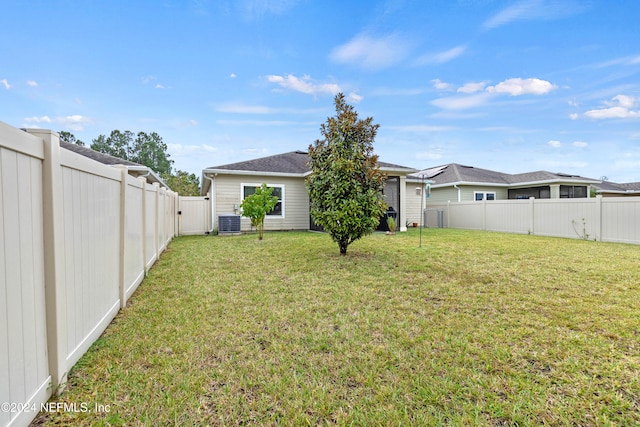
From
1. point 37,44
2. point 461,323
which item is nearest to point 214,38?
point 37,44

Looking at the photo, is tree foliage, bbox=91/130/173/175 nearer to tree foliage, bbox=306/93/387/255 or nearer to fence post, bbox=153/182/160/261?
fence post, bbox=153/182/160/261

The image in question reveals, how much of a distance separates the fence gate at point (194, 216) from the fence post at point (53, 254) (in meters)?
11.7

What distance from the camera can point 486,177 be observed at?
64.8 ft

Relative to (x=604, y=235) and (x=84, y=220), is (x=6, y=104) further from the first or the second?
(x=604, y=235)

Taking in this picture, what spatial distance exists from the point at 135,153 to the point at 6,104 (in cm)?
3150

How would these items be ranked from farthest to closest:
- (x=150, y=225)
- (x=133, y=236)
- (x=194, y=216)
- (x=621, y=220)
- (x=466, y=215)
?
(x=466, y=215) → (x=194, y=216) → (x=621, y=220) → (x=150, y=225) → (x=133, y=236)

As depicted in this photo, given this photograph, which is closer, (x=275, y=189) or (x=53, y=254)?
(x=53, y=254)

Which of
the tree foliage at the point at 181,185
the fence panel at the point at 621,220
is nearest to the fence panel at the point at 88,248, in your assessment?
the fence panel at the point at 621,220

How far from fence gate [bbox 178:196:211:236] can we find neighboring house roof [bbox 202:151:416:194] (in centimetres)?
124

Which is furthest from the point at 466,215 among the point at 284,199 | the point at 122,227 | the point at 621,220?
the point at 122,227

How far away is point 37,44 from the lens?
367 inches

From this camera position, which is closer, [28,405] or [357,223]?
[28,405]

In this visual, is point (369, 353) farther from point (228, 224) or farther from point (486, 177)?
point (486, 177)

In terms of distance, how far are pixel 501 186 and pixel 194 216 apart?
694 inches
